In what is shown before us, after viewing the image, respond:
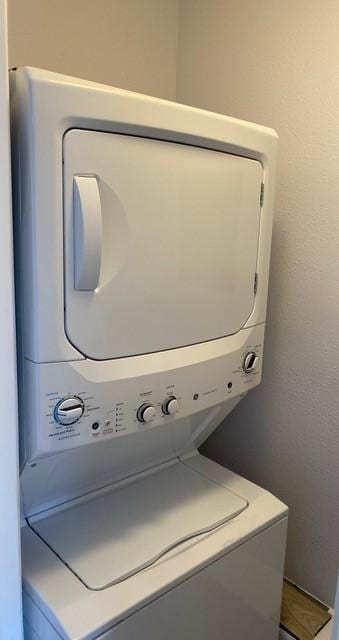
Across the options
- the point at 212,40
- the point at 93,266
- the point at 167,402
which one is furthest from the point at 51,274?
the point at 212,40

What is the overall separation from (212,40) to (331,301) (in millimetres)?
1153

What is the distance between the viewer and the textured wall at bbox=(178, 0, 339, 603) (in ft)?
5.41

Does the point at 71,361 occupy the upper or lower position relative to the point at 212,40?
lower

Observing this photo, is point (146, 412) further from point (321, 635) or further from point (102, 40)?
point (102, 40)

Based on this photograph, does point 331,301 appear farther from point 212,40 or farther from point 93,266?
point 212,40

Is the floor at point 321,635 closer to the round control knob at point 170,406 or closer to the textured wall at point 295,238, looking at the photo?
the textured wall at point 295,238

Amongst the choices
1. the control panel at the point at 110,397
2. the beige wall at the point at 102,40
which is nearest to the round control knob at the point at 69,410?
the control panel at the point at 110,397

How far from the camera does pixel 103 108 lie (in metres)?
1.06

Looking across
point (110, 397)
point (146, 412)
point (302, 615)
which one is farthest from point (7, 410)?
point (302, 615)

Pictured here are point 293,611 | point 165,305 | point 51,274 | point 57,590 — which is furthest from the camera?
point 293,611

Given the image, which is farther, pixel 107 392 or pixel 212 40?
pixel 212 40

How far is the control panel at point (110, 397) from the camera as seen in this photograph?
110cm

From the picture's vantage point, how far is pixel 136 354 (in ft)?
4.14

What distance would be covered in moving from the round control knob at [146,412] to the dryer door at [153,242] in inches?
5.8
